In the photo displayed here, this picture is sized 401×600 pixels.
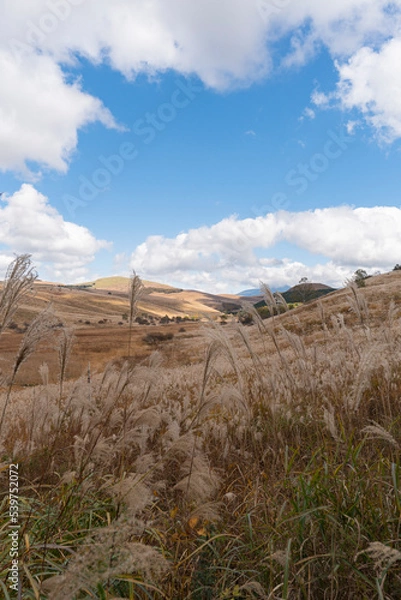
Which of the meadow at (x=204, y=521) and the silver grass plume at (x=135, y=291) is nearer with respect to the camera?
the meadow at (x=204, y=521)

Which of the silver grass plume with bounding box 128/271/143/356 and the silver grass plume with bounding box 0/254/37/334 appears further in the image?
the silver grass plume with bounding box 128/271/143/356

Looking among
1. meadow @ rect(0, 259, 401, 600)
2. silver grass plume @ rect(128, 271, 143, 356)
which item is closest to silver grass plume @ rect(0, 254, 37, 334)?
meadow @ rect(0, 259, 401, 600)

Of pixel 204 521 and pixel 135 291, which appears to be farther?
pixel 135 291

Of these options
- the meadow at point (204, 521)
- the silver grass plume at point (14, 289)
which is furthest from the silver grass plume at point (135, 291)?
the silver grass plume at point (14, 289)

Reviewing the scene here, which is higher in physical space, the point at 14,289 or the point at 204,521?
the point at 14,289

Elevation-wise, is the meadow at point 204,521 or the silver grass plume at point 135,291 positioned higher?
the silver grass plume at point 135,291

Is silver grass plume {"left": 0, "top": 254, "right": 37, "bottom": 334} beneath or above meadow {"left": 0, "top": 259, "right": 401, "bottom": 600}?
above

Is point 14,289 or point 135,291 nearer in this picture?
point 14,289

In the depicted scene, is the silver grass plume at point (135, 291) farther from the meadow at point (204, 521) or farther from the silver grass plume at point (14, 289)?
the silver grass plume at point (14, 289)

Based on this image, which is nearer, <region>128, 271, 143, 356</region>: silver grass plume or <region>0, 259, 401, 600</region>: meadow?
<region>0, 259, 401, 600</region>: meadow

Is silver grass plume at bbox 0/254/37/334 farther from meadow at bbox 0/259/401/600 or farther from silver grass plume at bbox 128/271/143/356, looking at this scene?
silver grass plume at bbox 128/271/143/356

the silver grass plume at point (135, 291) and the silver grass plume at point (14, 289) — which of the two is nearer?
the silver grass plume at point (14, 289)

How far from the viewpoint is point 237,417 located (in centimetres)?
506

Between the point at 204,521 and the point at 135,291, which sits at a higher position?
the point at 135,291
